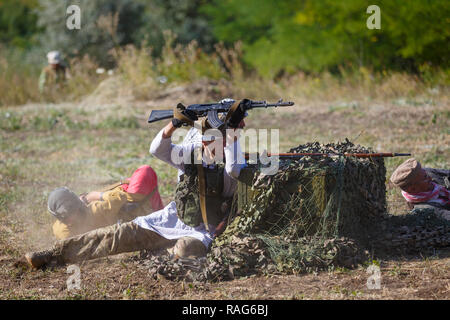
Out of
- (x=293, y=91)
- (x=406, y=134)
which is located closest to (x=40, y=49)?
(x=293, y=91)

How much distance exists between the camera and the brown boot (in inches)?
187

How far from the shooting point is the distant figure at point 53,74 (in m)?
14.8

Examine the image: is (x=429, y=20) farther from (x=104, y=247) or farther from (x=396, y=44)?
(x=104, y=247)

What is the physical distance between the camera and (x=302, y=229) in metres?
4.59

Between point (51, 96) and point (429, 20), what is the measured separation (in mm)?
9675

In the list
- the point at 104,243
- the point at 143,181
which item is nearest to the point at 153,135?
the point at 143,181

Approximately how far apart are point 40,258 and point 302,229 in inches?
86.0

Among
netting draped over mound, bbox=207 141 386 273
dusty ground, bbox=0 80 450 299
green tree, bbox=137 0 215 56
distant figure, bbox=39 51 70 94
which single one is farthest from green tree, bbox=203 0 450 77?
netting draped over mound, bbox=207 141 386 273

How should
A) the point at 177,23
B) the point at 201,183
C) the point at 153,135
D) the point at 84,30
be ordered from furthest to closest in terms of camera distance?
1. the point at 177,23
2. the point at 84,30
3. the point at 153,135
4. the point at 201,183

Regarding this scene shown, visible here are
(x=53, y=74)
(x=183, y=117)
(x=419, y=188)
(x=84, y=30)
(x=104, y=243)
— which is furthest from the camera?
(x=84, y=30)

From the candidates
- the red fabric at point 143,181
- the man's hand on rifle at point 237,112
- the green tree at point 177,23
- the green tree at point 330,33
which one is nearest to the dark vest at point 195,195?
the man's hand on rifle at point 237,112

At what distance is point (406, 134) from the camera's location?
31.0 ft

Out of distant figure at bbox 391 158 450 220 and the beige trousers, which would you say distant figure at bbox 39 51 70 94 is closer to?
the beige trousers

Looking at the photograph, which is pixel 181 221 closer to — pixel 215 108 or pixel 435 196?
pixel 215 108
